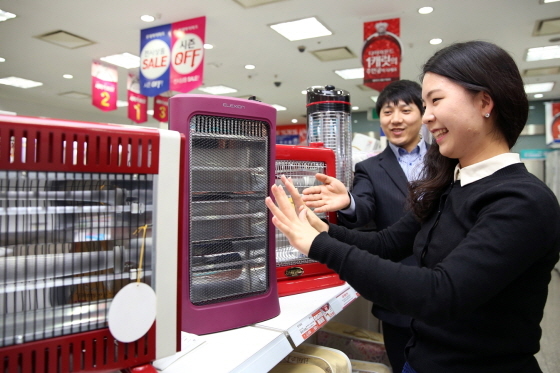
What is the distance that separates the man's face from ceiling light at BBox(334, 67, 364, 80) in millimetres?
7247

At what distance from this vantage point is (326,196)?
5.14 ft

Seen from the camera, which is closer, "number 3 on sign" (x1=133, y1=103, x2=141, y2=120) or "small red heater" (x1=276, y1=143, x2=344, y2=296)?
"small red heater" (x1=276, y1=143, x2=344, y2=296)

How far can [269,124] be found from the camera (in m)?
1.28

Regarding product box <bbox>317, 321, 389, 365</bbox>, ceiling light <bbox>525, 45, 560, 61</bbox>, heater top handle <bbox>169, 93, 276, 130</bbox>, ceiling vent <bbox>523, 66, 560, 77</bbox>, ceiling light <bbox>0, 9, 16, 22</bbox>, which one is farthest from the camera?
ceiling vent <bbox>523, 66, 560, 77</bbox>

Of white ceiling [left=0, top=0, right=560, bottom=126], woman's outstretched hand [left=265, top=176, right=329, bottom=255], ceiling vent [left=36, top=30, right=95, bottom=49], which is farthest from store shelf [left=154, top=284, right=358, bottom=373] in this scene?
ceiling vent [left=36, top=30, right=95, bottom=49]

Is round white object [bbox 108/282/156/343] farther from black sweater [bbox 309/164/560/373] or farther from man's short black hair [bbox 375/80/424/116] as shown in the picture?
man's short black hair [bbox 375/80/424/116]

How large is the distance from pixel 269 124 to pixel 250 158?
0.12 metres

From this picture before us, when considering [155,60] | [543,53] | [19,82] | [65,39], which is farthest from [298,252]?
[19,82]

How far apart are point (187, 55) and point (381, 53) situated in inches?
107

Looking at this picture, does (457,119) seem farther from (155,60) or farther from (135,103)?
(135,103)

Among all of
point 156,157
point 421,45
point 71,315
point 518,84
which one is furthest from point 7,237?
point 421,45

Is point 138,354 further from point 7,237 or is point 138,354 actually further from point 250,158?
point 250,158

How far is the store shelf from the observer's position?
0.95 meters

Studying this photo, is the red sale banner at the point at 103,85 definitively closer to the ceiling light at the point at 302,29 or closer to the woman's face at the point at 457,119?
the ceiling light at the point at 302,29
